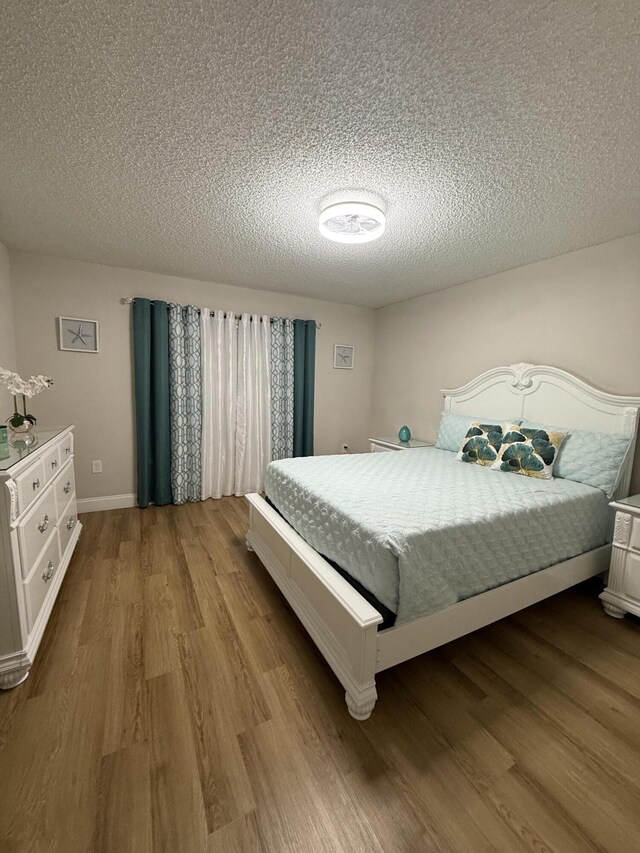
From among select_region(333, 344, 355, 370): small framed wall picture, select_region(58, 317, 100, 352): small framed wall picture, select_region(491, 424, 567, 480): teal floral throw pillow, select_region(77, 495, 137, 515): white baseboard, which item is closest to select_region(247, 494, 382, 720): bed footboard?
select_region(491, 424, 567, 480): teal floral throw pillow

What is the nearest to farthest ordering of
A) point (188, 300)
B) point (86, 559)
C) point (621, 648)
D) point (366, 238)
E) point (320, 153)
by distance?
point (320, 153), point (621, 648), point (366, 238), point (86, 559), point (188, 300)

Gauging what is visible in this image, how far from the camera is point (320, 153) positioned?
1547 mm

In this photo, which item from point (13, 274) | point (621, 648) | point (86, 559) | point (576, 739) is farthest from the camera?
point (13, 274)

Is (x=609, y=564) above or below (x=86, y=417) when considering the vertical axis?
below

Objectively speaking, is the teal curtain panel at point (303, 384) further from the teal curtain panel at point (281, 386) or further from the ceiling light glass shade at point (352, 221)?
the ceiling light glass shade at point (352, 221)

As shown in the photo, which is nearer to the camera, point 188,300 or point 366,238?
point 366,238

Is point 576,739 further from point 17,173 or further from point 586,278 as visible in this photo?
point 17,173

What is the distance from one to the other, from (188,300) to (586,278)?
11.2 ft

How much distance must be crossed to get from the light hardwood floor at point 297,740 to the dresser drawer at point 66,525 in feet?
1.41

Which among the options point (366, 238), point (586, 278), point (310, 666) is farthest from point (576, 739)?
point (586, 278)

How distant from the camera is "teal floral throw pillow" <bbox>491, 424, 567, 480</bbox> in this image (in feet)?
7.69

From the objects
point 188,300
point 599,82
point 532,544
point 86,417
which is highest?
point 599,82

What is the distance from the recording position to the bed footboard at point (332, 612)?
1.31 meters

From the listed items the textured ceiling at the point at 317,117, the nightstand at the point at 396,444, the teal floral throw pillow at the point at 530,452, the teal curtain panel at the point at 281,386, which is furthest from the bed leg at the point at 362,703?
the teal curtain panel at the point at 281,386
